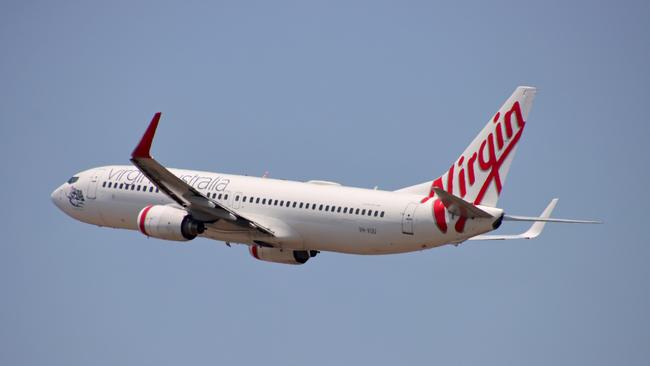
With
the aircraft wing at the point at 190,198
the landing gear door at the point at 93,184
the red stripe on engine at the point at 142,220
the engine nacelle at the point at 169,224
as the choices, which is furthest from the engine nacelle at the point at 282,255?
the landing gear door at the point at 93,184

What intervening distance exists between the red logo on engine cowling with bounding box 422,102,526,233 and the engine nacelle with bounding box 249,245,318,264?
31.6ft

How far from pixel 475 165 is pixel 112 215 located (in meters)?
20.7

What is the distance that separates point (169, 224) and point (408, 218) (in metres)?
12.2

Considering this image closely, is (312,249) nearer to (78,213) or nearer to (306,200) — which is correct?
(306,200)

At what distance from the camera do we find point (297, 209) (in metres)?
73.7

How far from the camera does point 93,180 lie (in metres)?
81.0

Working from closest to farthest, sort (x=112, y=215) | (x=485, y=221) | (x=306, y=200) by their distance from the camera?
(x=485, y=221)
(x=306, y=200)
(x=112, y=215)

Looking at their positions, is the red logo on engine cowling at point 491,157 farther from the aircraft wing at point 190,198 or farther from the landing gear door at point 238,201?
the landing gear door at point 238,201

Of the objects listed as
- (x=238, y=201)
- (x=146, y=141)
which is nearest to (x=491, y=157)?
(x=238, y=201)

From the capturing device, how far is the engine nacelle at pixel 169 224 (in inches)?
2889

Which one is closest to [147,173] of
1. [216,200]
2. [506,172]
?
[216,200]

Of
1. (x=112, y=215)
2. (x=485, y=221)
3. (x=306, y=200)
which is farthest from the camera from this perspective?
(x=112, y=215)

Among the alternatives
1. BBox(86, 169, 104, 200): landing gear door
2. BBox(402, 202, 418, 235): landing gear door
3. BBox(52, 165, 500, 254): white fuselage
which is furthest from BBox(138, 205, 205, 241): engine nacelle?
BBox(402, 202, 418, 235): landing gear door

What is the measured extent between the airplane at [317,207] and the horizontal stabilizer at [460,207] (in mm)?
46
